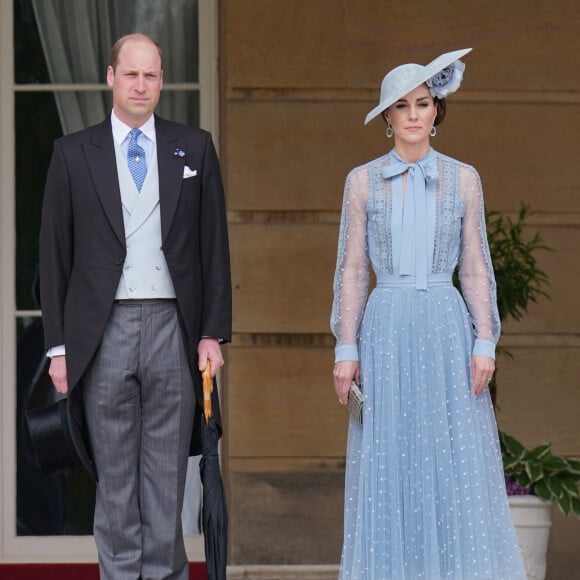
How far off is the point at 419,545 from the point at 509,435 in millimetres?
1658

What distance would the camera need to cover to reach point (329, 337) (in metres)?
6.33

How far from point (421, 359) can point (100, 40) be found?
8.80ft

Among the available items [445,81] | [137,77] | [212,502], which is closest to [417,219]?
[445,81]

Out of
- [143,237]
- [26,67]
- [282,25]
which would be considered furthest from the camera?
[26,67]

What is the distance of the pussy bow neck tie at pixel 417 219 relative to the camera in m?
4.75

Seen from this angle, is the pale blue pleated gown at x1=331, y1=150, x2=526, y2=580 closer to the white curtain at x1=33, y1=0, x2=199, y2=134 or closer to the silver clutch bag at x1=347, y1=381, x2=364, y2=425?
the silver clutch bag at x1=347, y1=381, x2=364, y2=425

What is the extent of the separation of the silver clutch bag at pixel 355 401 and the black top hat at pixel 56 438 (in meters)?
0.87

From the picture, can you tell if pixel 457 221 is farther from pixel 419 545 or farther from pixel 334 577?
pixel 334 577

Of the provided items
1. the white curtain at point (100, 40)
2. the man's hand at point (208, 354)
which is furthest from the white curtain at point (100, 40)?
the man's hand at point (208, 354)

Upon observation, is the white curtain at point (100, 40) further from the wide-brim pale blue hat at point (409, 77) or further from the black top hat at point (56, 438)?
the wide-brim pale blue hat at point (409, 77)

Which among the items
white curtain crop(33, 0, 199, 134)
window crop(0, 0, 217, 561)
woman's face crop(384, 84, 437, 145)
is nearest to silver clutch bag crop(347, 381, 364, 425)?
woman's face crop(384, 84, 437, 145)

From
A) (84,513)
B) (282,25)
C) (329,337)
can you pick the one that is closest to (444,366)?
(329,337)

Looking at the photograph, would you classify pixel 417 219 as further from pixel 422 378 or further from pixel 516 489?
pixel 516 489

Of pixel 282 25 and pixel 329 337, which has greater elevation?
pixel 282 25
